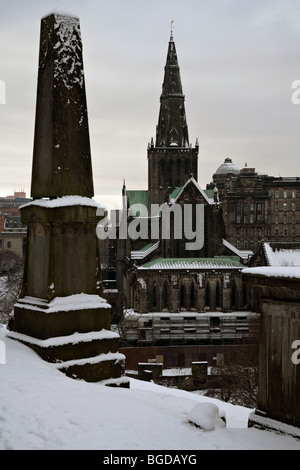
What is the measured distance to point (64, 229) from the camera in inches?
288

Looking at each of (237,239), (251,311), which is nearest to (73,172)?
(251,311)

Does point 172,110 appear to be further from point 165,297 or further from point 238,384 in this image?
point 238,384

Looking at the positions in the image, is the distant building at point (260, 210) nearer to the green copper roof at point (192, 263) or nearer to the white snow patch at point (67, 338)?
the green copper roof at point (192, 263)

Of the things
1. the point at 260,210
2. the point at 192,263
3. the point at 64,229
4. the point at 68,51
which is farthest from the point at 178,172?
the point at 64,229

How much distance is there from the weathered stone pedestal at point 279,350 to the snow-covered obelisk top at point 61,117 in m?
3.52

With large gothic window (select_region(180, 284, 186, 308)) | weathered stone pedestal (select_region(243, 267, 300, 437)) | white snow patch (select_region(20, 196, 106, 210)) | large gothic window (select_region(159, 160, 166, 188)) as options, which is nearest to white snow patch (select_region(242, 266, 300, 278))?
weathered stone pedestal (select_region(243, 267, 300, 437))

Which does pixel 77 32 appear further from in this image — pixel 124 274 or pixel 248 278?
pixel 124 274

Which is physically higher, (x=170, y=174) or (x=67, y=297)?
(x=170, y=174)

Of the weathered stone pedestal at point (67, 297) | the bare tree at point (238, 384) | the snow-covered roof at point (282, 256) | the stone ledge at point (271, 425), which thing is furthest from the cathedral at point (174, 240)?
the stone ledge at point (271, 425)

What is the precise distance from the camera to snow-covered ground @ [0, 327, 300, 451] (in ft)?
14.0

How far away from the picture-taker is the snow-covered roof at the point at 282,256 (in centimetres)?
3353

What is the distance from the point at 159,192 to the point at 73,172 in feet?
166

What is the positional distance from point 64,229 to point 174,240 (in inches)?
1729
